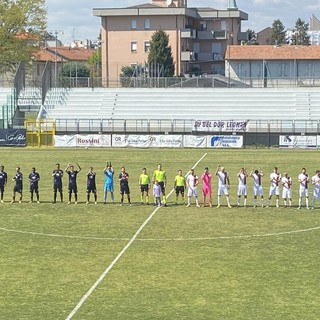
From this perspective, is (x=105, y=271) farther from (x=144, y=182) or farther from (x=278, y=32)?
(x=278, y=32)

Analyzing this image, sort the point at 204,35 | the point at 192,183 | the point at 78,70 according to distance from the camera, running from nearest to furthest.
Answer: the point at 192,183 < the point at 204,35 < the point at 78,70

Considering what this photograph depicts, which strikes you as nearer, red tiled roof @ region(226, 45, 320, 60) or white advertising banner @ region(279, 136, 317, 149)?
white advertising banner @ region(279, 136, 317, 149)

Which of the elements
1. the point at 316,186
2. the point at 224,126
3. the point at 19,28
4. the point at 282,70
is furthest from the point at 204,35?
the point at 316,186

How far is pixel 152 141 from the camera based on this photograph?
66.9 metres

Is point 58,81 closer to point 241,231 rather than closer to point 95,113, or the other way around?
point 95,113

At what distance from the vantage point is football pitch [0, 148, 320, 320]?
19.6m

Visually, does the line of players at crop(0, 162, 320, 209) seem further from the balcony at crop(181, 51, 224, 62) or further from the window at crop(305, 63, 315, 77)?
the balcony at crop(181, 51, 224, 62)

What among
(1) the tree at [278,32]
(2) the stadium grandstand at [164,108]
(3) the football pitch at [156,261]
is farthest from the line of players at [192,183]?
(1) the tree at [278,32]

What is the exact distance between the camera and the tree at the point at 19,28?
284 feet

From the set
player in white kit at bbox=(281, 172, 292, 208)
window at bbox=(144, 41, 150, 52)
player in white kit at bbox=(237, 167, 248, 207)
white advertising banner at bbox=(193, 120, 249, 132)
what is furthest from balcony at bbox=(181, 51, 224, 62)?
player in white kit at bbox=(237, 167, 248, 207)

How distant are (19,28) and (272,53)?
118 feet

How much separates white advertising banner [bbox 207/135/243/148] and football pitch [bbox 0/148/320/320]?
25605 mm

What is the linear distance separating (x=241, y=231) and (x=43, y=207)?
10.0 metres

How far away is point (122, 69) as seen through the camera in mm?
111062
